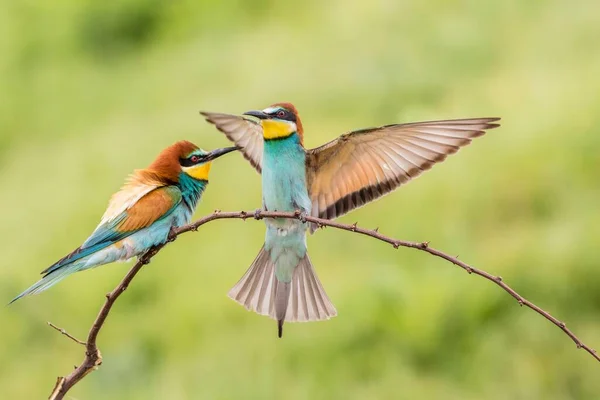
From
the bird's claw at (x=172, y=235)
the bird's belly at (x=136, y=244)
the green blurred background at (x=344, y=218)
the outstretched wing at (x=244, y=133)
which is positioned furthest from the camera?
the green blurred background at (x=344, y=218)

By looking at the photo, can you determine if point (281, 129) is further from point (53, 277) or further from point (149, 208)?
point (53, 277)

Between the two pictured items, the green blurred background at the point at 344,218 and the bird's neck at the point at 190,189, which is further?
the green blurred background at the point at 344,218

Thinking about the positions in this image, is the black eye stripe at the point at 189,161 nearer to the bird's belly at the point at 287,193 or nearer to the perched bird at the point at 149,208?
the perched bird at the point at 149,208

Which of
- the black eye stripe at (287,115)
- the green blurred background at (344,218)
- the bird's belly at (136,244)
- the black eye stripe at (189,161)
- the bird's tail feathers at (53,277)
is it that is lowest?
the green blurred background at (344,218)

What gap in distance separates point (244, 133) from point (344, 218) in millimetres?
1499

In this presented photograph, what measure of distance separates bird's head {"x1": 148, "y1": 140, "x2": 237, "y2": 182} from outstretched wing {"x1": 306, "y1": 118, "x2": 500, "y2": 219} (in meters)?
0.26

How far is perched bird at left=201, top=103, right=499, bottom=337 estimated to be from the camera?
96.0 inches

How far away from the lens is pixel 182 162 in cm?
258

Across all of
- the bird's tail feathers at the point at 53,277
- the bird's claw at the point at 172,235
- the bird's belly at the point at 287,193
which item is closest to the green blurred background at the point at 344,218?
the bird's belly at the point at 287,193

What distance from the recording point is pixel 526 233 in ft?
13.1

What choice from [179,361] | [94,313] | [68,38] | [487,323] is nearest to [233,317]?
[179,361]

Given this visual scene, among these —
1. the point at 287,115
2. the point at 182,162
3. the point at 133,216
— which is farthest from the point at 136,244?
the point at 287,115

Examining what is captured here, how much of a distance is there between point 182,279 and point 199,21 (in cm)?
216

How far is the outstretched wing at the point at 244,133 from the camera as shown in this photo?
2.78m
